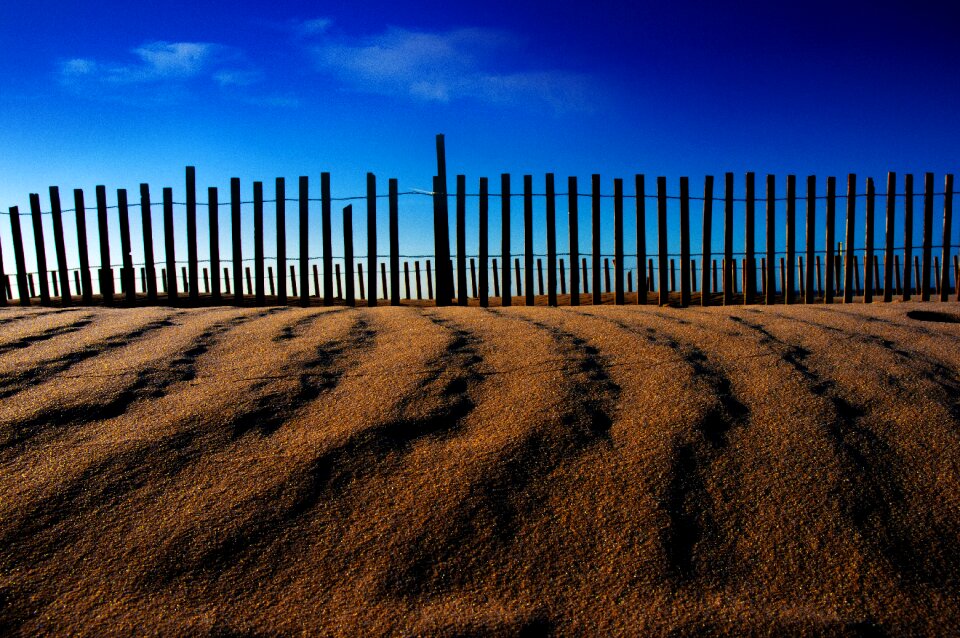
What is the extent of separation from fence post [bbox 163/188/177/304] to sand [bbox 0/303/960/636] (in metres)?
4.23

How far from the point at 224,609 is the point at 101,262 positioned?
277 inches

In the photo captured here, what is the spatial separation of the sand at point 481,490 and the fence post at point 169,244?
4.23 meters

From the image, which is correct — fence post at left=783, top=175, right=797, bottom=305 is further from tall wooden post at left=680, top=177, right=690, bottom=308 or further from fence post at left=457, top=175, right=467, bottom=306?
fence post at left=457, top=175, right=467, bottom=306

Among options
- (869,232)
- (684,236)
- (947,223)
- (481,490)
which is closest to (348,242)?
(684,236)

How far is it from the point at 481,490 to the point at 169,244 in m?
6.27

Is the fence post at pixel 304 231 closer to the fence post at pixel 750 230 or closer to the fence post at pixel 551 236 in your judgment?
the fence post at pixel 551 236

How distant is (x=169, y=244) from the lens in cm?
692

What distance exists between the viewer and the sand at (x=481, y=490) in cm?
147

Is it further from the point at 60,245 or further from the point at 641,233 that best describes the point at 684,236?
the point at 60,245

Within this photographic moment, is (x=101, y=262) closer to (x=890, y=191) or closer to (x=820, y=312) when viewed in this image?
(x=820, y=312)

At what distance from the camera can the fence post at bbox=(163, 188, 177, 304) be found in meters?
6.77

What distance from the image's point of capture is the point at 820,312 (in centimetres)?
392

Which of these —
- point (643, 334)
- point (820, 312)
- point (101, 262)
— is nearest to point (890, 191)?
point (820, 312)

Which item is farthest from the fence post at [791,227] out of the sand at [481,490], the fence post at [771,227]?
the sand at [481,490]
